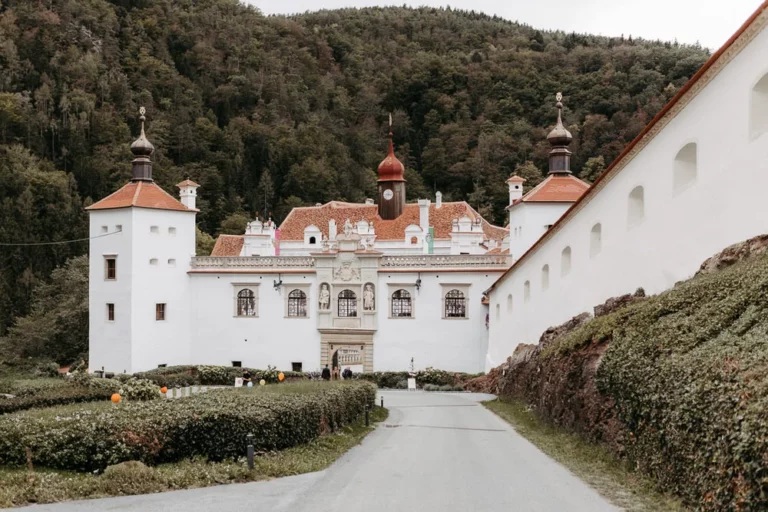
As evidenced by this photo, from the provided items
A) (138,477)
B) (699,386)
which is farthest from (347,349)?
(699,386)

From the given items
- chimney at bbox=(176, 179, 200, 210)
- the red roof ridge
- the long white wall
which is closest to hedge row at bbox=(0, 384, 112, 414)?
the long white wall

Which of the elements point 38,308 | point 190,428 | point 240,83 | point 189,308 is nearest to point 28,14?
point 240,83

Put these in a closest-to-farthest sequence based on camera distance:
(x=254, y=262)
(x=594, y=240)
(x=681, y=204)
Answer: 1. (x=681, y=204)
2. (x=594, y=240)
3. (x=254, y=262)

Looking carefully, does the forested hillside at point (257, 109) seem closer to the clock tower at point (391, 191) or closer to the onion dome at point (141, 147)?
the clock tower at point (391, 191)

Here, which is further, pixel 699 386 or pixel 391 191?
pixel 391 191

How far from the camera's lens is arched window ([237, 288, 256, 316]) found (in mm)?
40156

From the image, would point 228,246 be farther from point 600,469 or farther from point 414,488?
point 414,488

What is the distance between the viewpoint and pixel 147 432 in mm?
11562

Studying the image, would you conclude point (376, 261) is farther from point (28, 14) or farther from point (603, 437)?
point (28, 14)

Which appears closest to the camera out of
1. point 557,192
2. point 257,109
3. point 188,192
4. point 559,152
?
→ point 557,192

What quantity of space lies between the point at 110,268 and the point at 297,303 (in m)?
9.12

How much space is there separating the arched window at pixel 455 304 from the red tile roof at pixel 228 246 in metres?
21.7

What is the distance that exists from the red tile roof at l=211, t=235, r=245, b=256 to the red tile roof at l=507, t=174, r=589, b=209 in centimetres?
2548

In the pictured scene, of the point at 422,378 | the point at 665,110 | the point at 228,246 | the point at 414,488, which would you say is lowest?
the point at 422,378
